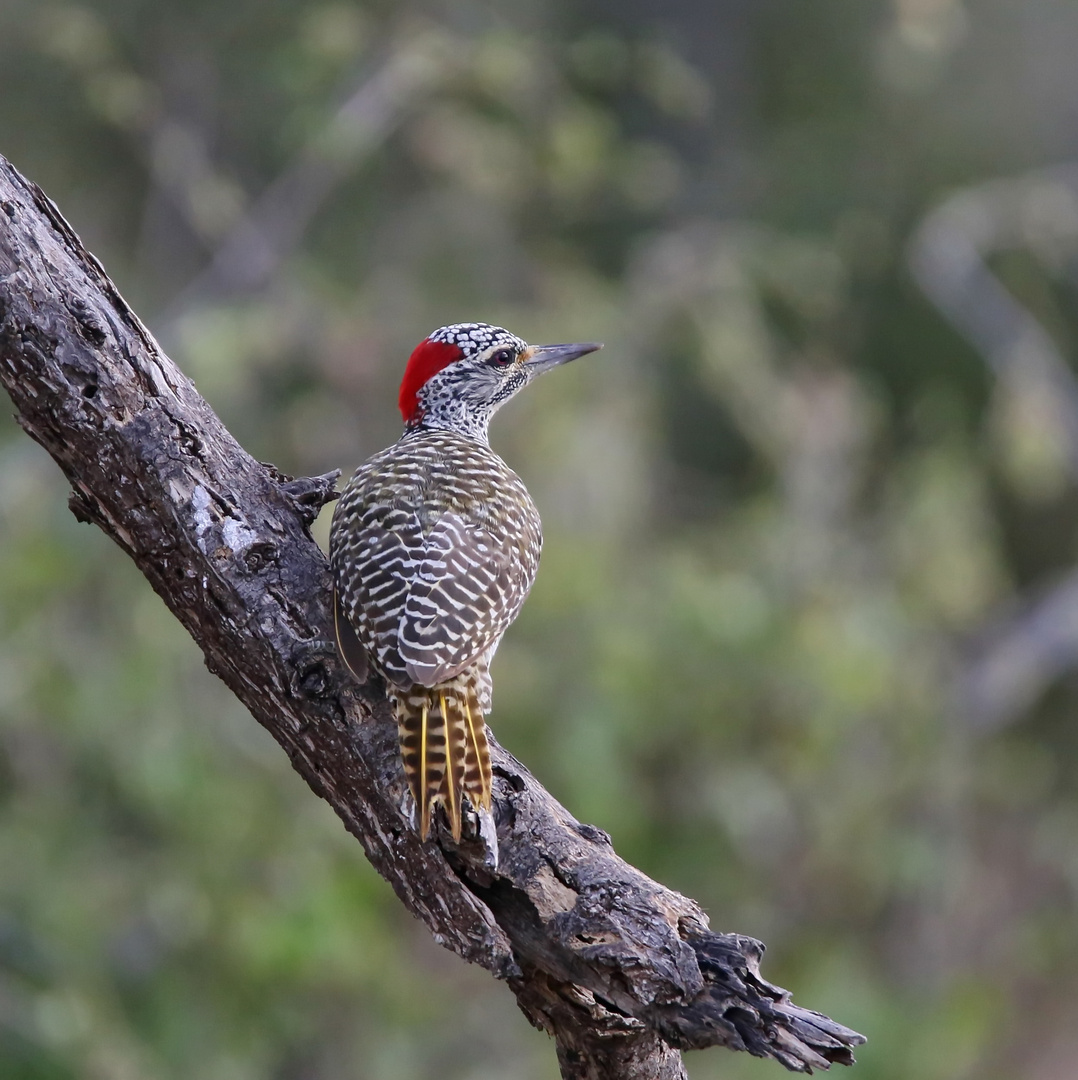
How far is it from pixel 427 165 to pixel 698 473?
321 centimetres

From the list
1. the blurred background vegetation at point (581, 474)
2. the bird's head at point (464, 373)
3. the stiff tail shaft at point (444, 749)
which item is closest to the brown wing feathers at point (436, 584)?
the stiff tail shaft at point (444, 749)

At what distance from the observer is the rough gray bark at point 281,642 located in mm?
2879

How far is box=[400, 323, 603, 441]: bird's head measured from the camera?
460cm

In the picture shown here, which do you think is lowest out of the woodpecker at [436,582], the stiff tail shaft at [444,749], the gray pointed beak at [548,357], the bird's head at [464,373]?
the stiff tail shaft at [444,749]

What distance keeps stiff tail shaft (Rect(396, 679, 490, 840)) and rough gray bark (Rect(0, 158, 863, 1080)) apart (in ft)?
0.22

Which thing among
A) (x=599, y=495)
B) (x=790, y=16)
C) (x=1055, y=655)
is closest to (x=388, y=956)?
(x=599, y=495)

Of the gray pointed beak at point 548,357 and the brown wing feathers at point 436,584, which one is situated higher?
the gray pointed beak at point 548,357

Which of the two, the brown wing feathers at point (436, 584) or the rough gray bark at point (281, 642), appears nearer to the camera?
A: the rough gray bark at point (281, 642)

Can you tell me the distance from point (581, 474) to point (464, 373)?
2.42 m

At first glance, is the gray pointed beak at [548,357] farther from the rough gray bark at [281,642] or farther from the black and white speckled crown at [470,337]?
the rough gray bark at [281,642]

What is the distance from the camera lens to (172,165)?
6.37 metres

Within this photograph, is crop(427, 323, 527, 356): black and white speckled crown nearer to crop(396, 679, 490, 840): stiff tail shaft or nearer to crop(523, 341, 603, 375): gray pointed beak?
crop(523, 341, 603, 375): gray pointed beak

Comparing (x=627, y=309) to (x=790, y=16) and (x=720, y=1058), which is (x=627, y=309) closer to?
(x=790, y=16)

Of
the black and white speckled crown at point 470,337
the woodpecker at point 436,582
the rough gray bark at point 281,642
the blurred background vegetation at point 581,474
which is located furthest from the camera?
the blurred background vegetation at point 581,474
